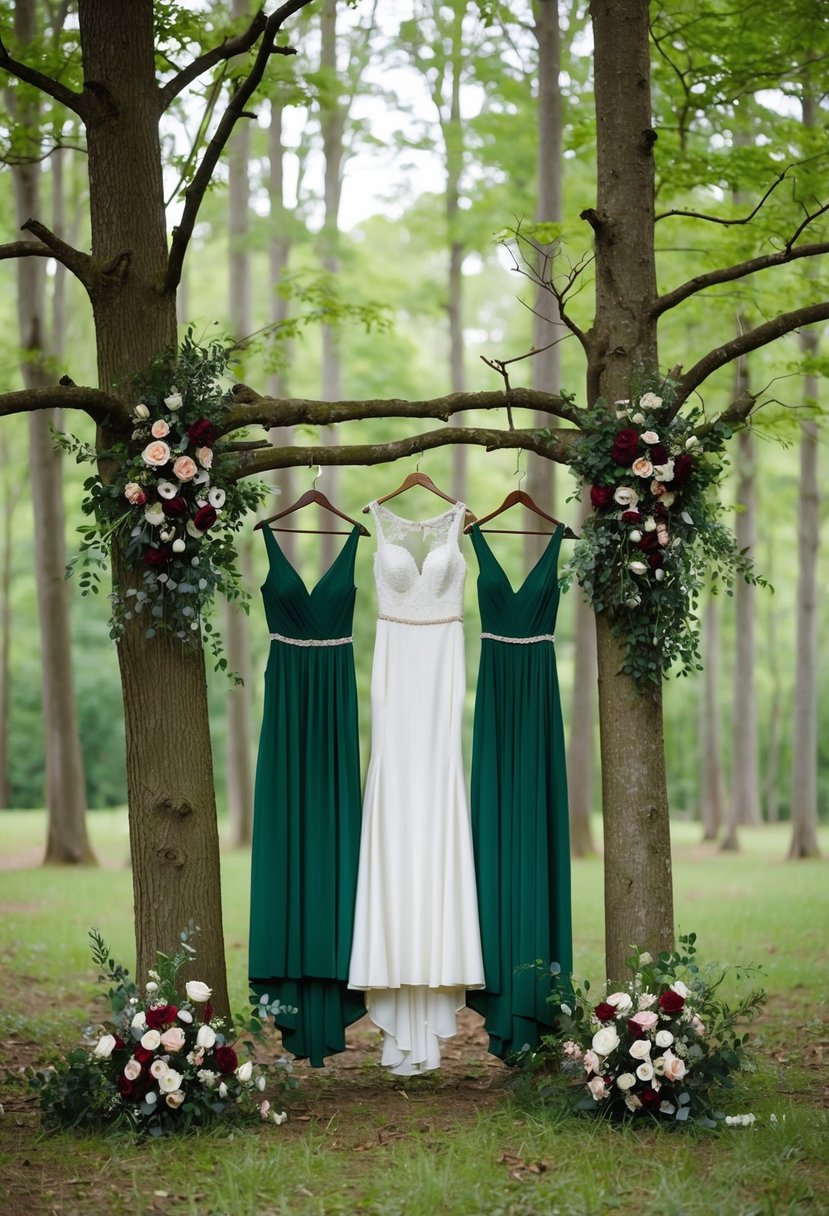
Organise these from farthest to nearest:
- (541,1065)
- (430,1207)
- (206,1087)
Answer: (541,1065)
(206,1087)
(430,1207)

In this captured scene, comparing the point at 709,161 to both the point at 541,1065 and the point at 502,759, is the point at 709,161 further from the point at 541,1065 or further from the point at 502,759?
the point at 541,1065

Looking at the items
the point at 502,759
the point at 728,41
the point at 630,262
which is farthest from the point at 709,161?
the point at 502,759

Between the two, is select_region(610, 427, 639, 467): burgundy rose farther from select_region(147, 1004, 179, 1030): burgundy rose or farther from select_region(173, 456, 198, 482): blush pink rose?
select_region(147, 1004, 179, 1030): burgundy rose

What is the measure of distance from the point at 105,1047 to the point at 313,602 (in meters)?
1.75

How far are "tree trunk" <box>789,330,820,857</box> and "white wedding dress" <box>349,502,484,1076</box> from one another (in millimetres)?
8907

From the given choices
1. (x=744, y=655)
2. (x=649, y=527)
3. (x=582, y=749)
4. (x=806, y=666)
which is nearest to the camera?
(x=649, y=527)

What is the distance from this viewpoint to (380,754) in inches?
181

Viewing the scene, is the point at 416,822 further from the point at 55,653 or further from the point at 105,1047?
the point at 55,653

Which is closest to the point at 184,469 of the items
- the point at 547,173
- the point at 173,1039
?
the point at 173,1039

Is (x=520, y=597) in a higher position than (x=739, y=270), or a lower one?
lower

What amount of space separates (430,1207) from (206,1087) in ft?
3.53

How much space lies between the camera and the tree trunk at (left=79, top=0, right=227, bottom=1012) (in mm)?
4418

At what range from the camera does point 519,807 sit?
456 centimetres

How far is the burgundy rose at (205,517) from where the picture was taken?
4297mm
